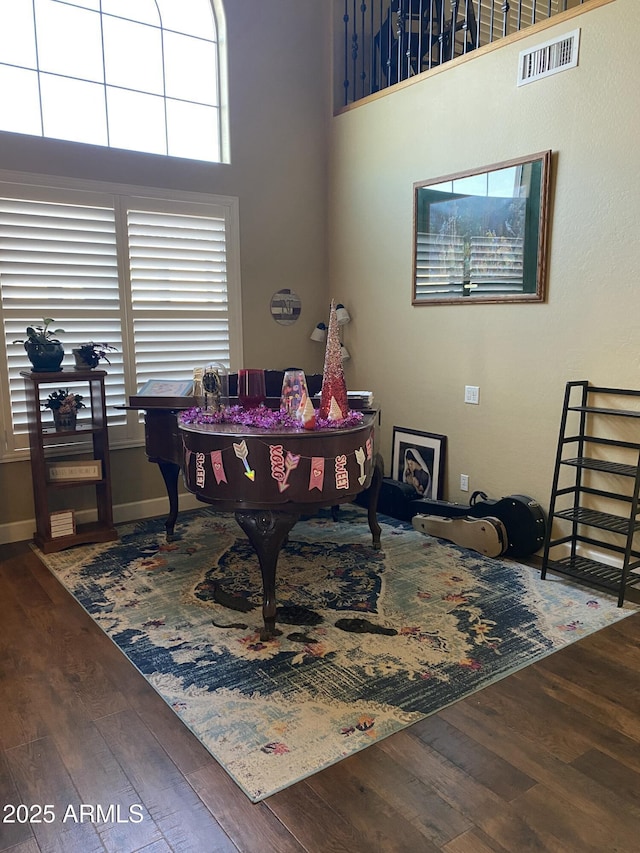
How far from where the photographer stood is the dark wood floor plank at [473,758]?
203 cm

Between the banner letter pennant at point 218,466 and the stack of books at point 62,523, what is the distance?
1.76 m

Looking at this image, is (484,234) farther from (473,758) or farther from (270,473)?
(473,758)

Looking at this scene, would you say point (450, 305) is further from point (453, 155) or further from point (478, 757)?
point (478, 757)

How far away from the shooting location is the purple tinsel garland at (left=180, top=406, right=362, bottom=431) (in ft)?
9.61

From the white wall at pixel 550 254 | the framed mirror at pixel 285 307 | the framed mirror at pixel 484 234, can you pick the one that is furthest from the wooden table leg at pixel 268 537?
the framed mirror at pixel 285 307

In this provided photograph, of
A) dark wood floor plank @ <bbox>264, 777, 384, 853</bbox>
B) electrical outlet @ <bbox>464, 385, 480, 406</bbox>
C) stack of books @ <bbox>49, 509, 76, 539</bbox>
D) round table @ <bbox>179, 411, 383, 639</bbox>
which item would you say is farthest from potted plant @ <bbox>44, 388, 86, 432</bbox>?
dark wood floor plank @ <bbox>264, 777, 384, 853</bbox>

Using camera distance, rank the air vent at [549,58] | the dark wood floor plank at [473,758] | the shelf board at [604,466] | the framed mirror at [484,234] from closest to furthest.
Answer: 1. the dark wood floor plank at [473,758]
2. the shelf board at [604,466]
3. the air vent at [549,58]
4. the framed mirror at [484,234]

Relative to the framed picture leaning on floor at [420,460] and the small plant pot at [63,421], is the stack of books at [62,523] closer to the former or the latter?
the small plant pot at [63,421]

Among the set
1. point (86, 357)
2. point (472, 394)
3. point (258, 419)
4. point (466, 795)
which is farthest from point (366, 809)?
point (86, 357)

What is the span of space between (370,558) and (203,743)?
6.03 ft

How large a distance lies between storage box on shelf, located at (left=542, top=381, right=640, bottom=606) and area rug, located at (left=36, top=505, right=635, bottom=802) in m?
0.20

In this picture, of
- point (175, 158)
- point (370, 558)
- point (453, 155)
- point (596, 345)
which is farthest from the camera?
point (175, 158)

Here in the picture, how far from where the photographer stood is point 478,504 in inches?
160

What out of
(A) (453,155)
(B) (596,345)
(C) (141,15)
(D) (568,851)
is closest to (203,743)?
(D) (568,851)
